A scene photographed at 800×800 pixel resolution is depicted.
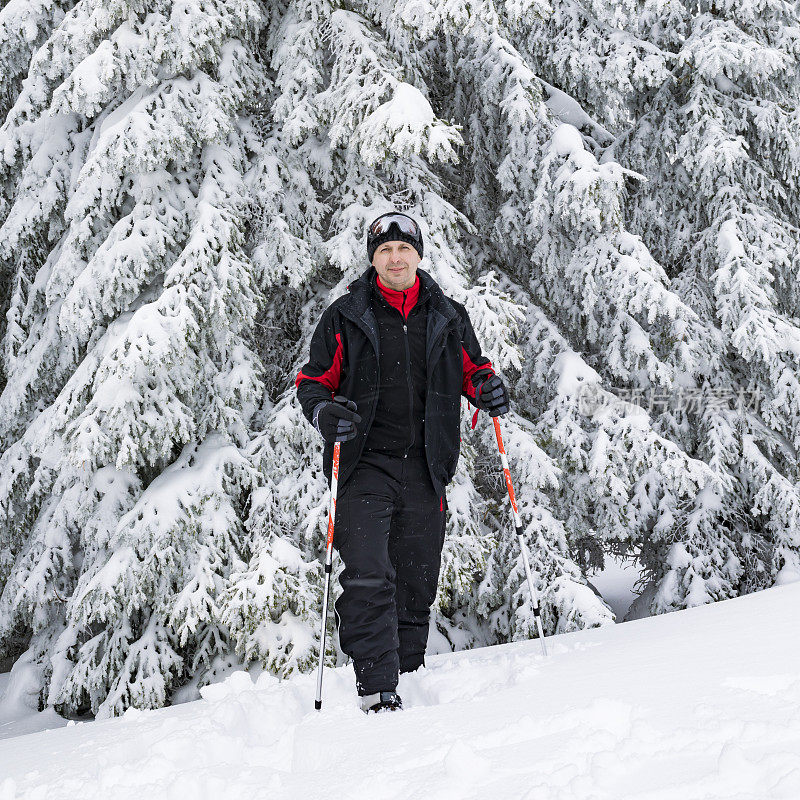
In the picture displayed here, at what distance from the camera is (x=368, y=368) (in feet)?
12.7

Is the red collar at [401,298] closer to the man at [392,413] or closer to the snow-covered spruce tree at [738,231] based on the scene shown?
the man at [392,413]

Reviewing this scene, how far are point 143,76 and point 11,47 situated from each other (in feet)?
8.37

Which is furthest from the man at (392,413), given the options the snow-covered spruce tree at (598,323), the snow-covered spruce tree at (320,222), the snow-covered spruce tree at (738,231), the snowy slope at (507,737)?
the snow-covered spruce tree at (738,231)

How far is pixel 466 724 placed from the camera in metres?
2.64

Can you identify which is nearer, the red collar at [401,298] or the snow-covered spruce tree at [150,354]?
the red collar at [401,298]

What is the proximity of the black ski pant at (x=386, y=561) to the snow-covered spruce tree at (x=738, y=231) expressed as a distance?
12.5 feet

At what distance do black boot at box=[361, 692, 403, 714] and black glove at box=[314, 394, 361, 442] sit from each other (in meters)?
1.12

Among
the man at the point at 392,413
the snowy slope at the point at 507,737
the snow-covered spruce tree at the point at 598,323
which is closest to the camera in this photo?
the snowy slope at the point at 507,737

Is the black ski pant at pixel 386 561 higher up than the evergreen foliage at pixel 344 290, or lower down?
lower down

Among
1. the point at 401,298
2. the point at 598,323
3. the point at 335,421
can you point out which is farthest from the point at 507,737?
the point at 598,323

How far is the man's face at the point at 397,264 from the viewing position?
390 centimetres

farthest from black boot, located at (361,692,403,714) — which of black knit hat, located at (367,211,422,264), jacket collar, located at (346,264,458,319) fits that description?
black knit hat, located at (367,211,422,264)

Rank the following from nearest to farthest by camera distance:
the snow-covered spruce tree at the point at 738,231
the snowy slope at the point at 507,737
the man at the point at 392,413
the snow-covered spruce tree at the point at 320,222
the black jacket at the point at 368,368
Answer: the snowy slope at the point at 507,737 < the man at the point at 392,413 < the black jacket at the point at 368,368 < the snow-covered spruce tree at the point at 320,222 < the snow-covered spruce tree at the point at 738,231

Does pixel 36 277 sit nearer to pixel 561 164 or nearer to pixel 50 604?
pixel 50 604
